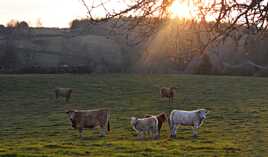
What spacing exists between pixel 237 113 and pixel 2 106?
17056 millimetres

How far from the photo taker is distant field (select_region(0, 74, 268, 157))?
14.5m

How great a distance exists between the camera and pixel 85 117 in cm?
1912

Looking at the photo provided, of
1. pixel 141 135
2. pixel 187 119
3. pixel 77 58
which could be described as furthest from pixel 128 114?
pixel 77 58

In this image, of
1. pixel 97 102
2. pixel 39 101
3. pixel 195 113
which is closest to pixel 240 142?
pixel 195 113

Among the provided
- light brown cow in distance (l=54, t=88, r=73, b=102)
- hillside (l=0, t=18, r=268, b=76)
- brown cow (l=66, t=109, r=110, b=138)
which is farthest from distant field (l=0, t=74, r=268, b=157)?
hillside (l=0, t=18, r=268, b=76)

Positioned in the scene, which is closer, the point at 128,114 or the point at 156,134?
the point at 156,134

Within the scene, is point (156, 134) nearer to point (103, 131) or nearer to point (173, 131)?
point (173, 131)

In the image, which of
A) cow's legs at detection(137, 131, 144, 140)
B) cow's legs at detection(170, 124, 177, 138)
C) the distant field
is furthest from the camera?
cow's legs at detection(170, 124, 177, 138)

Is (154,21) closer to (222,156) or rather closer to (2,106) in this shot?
(222,156)

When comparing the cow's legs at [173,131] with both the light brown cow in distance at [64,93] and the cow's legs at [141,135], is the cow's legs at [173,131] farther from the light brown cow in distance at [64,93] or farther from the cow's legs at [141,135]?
the light brown cow in distance at [64,93]

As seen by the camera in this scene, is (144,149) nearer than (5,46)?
Yes

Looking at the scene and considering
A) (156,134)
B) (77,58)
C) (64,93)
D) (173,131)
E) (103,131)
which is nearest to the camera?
(156,134)

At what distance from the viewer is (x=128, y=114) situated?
26906 mm

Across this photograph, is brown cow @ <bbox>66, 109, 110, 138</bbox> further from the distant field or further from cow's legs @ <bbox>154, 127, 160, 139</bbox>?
cow's legs @ <bbox>154, 127, 160, 139</bbox>
